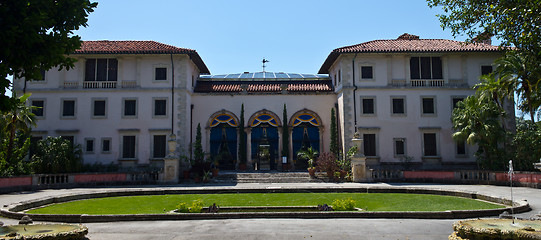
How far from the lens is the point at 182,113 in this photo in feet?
107

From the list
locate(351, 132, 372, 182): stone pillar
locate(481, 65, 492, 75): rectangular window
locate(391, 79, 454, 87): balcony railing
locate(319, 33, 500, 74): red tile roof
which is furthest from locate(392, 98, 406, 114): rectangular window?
locate(351, 132, 372, 182): stone pillar

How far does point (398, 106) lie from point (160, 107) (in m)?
17.4

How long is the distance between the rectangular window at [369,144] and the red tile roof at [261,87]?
5.60 metres

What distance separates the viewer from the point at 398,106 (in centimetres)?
3250

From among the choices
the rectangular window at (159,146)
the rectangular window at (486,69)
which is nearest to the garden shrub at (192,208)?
the rectangular window at (159,146)

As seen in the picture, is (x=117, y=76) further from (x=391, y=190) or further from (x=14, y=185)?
(x=391, y=190)

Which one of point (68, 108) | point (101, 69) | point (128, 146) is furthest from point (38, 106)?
point (128, 146)

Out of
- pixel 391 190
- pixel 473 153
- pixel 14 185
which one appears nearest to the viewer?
pixel 391 190

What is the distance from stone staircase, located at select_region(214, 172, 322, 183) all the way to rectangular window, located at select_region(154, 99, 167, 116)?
6.77 metres

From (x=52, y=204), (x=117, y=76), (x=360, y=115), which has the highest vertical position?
(x=117, y=76)

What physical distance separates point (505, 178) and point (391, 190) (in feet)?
26.8

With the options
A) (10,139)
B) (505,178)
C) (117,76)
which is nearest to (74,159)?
(10,139)

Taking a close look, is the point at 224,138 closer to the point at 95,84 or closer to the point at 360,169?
the point at 95,84

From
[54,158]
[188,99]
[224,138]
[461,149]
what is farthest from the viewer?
[224,138]
